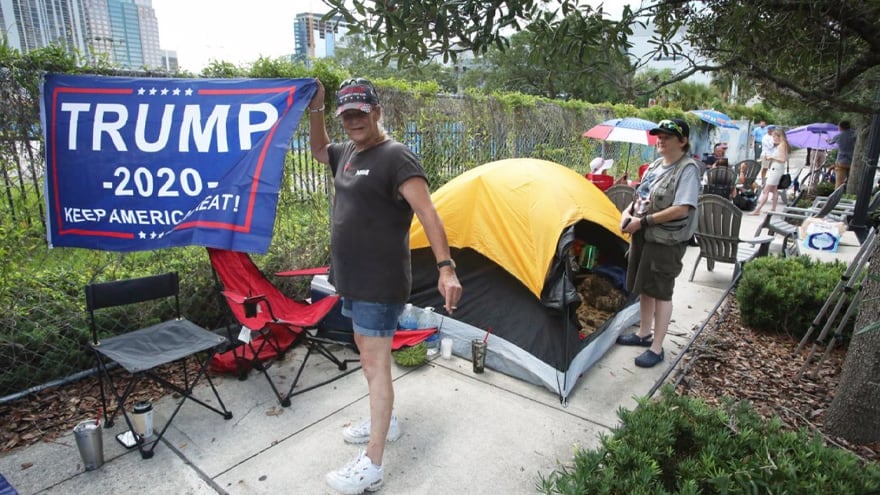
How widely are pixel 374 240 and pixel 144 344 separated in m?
1.70

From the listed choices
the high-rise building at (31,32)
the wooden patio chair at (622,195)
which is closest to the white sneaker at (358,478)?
the high-rise building at (31,32)

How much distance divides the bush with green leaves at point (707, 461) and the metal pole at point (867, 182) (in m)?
3.78

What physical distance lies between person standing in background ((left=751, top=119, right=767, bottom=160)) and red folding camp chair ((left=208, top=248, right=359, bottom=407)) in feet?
52.6

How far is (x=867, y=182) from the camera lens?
471 centimetres

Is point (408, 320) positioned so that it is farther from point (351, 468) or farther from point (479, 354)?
point (351, 468)

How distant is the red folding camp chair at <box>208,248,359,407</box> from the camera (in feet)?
10.3

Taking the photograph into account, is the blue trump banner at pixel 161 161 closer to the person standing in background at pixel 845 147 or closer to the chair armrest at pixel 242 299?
the chair armrest at pixel 242 299

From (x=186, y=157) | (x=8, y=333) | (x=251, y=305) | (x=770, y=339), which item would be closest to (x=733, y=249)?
(x=770, y=339)

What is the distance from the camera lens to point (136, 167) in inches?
121

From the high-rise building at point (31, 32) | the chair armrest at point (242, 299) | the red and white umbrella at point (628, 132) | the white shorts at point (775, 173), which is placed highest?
the high-rise building at point (31, 32)

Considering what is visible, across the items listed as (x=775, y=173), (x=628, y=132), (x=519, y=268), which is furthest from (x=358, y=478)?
(x=775, y=173)

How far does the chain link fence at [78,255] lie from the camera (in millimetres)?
3033

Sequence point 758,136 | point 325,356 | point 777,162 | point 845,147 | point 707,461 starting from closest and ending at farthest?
point 707,461, point 325,356, point 777,162, point 845,147, point 758,136

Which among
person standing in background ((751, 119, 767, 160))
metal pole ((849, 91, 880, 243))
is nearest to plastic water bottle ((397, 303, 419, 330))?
metal pole ((849, 91, 880, 243))
